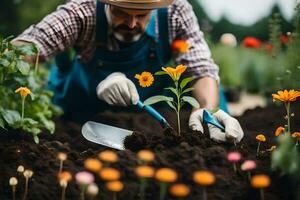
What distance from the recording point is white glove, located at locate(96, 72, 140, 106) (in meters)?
2.14

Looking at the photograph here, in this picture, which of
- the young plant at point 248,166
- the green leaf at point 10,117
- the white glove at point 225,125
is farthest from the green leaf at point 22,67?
the young plant at point 248,166

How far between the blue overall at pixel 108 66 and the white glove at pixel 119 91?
1.97 feet

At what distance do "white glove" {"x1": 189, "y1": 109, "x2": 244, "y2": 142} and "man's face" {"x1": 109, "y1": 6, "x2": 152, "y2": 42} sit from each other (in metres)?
0.56

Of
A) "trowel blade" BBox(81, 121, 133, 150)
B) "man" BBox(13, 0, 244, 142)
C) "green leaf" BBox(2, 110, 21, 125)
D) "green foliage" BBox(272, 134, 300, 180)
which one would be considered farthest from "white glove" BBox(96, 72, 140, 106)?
"green foliage" BBox(272, 134, 300, 180)

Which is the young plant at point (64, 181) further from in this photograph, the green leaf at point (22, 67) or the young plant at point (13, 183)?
the green leaf at point (22, 67)

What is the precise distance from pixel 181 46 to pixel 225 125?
91 cm

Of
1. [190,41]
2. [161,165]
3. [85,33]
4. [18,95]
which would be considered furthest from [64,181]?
[190,41]

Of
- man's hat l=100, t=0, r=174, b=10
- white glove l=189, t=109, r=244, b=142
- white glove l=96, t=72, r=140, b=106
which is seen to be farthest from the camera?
man's hat l=100, t=0, r=174, b=10

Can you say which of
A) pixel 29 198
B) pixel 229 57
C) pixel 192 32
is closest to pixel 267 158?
pixel 29 198

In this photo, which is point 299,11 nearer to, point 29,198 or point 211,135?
point 211,135

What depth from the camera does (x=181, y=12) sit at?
2.92m

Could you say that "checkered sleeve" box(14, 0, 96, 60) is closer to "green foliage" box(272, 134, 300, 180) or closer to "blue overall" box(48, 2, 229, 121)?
"blue overall" box(48, 2, 229, 121)

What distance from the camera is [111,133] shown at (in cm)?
210

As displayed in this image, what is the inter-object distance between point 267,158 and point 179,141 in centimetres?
31
